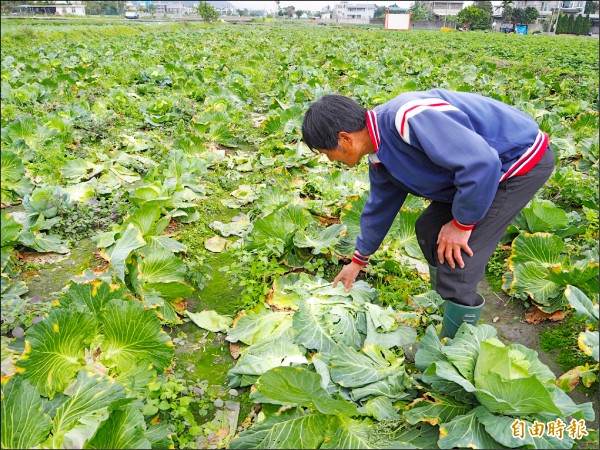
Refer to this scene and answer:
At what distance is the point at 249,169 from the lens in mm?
5543

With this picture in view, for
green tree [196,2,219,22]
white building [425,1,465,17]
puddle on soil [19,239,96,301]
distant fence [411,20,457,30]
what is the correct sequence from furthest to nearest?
white building [425,1,465,17], distant fence [411,20,457,30], green tree [196,2,219,22], puddle on soil [19,239,96,301]

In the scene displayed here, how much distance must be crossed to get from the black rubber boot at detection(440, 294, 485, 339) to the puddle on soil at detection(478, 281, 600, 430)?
27.1 inches

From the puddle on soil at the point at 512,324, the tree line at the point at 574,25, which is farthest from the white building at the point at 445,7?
the puddle on soil at the point at 512,324

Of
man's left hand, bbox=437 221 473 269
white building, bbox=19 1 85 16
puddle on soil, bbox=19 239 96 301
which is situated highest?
white building, bbox=19 1 85 16

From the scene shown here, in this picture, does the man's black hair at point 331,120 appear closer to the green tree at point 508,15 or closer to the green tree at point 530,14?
the green tree at point 530,14

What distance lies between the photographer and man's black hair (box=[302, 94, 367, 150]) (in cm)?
213

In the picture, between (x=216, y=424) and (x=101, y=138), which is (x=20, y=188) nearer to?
(x=101, y=138)

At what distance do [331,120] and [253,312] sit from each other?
1.36 meters

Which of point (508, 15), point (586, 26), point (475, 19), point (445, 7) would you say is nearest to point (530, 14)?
point (475, 19)

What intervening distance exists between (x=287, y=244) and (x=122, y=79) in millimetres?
8320

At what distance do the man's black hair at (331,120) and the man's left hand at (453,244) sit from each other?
2.11 feet

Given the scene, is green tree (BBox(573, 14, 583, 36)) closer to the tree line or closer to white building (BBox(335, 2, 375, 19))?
the tree line

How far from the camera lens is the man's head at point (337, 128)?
2129mm

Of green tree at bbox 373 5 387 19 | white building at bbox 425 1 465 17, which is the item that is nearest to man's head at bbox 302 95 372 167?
white building at bbox 425 1 465 17
